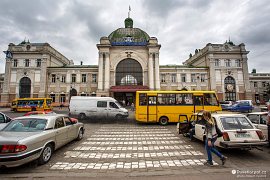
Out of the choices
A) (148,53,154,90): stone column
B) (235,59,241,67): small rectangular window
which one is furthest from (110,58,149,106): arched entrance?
(235,59,241,67): small rectangular window

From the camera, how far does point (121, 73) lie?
131ft

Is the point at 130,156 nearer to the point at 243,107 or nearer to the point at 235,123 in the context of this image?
the point at 235,123

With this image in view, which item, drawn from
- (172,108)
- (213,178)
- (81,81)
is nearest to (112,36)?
(81,81)

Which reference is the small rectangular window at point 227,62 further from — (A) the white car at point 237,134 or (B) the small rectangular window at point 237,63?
(A) the white car at point 237,134

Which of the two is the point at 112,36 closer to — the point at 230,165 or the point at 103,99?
the point at 103,99

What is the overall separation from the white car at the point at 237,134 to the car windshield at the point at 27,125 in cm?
681

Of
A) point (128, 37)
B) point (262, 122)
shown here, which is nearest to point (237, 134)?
point (262, 122)

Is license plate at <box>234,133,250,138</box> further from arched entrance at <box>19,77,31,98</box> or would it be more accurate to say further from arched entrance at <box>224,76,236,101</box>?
arched entrance at <box>19,77,31,98</box>

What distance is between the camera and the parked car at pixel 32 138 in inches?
173

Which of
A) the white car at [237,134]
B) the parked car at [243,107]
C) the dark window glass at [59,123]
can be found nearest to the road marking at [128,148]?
the dark window glass at [59,123]

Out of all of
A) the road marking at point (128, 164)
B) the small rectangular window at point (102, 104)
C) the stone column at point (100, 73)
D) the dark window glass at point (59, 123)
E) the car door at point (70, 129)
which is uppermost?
the stone column at point (100, 73)

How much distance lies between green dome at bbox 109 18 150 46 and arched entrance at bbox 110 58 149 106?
14.4 ft

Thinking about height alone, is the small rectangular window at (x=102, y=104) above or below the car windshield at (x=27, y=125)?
above

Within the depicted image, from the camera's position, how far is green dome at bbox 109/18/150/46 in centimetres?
3934
